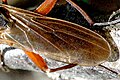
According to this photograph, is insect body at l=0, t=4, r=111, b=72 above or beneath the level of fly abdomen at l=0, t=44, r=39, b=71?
above

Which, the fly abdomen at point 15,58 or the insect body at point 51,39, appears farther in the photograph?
the fly abdomen at point 15,58

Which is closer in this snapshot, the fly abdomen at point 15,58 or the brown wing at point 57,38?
the brown wing at point 57,38

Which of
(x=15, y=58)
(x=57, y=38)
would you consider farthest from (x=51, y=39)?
(x=15, y=58)

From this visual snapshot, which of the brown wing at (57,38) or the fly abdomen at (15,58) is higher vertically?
the brown wing at (57,38)

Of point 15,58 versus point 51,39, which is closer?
point 51,39

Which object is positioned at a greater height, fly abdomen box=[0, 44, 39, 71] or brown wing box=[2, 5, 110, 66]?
brown wing box=[2, 5, 110, 66]

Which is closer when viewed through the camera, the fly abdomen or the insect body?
the insect body

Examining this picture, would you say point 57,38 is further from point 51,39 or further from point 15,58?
point 15,58
